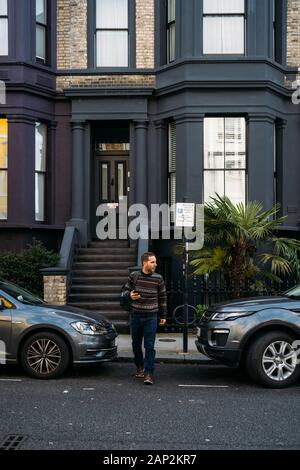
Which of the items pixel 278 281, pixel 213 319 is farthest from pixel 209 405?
pixel 278 281

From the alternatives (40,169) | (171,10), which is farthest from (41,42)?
(171,10)

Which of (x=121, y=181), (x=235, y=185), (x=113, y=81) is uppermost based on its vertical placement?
(x=113, y=81)

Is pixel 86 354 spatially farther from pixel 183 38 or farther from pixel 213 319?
pixel 183 38

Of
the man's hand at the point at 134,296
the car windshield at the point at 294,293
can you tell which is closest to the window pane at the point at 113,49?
the car windshield at the point at 294,293

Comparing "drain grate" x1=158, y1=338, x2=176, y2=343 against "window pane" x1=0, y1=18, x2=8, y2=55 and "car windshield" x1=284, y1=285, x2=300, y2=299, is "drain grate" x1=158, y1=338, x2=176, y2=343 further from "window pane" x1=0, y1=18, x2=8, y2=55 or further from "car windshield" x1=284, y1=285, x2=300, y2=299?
"window pane" x1=0, y1=18, x2=8, y2=55

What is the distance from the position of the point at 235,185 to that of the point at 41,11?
6.78 metres

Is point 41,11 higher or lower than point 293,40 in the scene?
higher

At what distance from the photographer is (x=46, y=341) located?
8359 millimetres

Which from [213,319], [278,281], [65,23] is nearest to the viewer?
[213,319]

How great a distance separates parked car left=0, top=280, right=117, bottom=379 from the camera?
8312 millimetres

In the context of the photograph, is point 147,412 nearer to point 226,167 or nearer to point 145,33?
point 226,167

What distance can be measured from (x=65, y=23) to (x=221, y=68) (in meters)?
4.40

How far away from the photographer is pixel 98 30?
15.6 metres

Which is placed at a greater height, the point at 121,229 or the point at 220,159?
the point at 220,159
